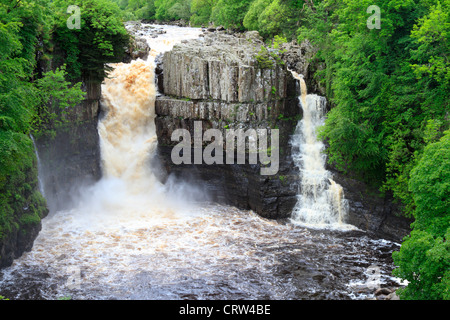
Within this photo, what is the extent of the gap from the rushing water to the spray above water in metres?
1.43

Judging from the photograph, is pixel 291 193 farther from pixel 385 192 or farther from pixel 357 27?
pixel 357 27

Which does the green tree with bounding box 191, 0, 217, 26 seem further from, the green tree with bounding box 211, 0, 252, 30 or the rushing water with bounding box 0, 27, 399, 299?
the rushing water with bounding box 0, 27, 399, 299

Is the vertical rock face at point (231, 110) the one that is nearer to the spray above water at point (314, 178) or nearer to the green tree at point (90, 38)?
the spray above water at point (314, 178)

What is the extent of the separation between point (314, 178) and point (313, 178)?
65 mm

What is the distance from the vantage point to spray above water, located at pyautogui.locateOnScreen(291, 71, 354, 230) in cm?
2934

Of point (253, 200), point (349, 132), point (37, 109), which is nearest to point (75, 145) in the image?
point (37, 109)

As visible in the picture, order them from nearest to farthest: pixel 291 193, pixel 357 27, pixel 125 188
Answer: pixel 357 27, pixel 291 193, pixel 125 188

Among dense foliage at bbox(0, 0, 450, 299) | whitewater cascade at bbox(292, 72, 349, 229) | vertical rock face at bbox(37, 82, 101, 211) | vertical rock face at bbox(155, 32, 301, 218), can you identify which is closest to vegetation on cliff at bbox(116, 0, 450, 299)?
dense foliage at bbox(0, 0, 450, 299)

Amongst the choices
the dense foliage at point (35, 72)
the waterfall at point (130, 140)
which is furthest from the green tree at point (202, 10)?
the dense foliage at point (35, 72)

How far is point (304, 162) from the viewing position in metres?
30.9

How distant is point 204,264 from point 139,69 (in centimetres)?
1690

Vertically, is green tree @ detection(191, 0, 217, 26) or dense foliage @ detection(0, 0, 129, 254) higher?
green tree @ detection(191, 0, 217, 26)

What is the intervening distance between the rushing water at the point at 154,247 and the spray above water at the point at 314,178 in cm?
143

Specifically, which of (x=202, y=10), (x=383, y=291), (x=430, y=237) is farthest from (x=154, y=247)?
(x=202, y=10)
